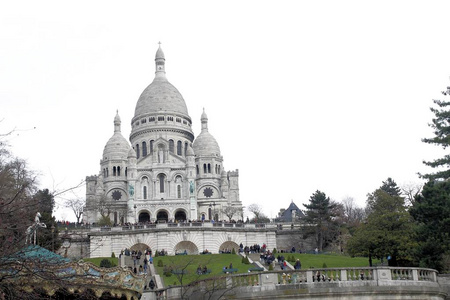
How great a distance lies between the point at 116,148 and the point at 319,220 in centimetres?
4679

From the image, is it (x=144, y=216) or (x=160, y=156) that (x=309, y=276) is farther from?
(x=160, y=156)

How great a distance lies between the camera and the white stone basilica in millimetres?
98250

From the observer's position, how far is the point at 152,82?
123 metres

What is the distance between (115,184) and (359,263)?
57160mm

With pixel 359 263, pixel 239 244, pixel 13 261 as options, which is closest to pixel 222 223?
pixel 239 244

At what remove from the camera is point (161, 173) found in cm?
10231

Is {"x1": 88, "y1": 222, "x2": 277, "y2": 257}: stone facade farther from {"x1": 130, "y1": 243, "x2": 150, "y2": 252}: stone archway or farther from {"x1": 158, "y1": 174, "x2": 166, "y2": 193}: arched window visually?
{"x1": 158, "y1": 174, "x2": 166, "y2": 193}: arched window

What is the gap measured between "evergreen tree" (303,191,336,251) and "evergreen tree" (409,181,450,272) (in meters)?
32.2

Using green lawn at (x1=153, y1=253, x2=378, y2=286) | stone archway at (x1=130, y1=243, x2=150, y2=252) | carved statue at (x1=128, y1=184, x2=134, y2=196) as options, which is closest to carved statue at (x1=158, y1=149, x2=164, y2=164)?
carved statue at (x1=128, y1=184, x2=134, y2=196)

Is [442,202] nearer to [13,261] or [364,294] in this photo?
[364,294]

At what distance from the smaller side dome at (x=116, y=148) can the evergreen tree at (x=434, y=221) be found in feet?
245

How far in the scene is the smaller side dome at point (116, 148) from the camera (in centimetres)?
10808

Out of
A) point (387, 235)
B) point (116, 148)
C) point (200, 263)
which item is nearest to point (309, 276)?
point (387, 235)

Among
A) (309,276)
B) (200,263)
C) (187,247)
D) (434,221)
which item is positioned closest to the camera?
(309,276)
